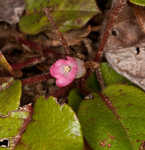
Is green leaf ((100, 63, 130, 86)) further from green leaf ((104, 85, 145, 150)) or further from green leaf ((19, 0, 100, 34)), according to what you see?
green leaf ((19, 0, 100, 34))

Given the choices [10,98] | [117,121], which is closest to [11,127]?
[10,98]

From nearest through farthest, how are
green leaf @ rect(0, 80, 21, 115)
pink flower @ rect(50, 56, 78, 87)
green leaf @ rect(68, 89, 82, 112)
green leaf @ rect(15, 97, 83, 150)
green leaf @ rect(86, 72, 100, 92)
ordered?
1. green leaf @ rect(15, 97, 83, 150)
2. green leaf @ rect(0, 80, 21, 115)
3. pink flower @ rect(50, 56, 78, 87)
4. green leaf @ rect(68, 89, 82, 112)
5. green leaf @ rect(86, 72, 100, 92)

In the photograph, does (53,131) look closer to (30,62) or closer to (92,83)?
(92,83)

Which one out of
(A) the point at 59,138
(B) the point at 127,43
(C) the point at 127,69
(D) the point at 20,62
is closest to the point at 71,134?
(A) the point at 59,138

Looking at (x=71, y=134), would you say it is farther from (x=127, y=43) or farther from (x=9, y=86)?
(x=127, y=43)

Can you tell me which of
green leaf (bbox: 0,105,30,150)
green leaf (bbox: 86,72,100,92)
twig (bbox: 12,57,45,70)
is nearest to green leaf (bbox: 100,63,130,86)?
green leaf (bbox: 86,72,100,92)
